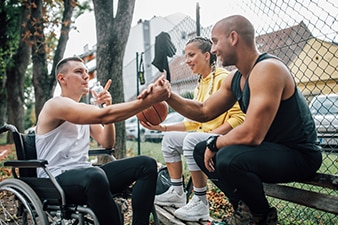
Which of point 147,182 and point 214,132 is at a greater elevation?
point 214,132

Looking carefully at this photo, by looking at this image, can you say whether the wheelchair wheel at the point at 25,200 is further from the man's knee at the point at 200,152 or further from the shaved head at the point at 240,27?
the shaved head at the point at 240,27

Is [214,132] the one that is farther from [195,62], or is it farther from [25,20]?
[25,20]

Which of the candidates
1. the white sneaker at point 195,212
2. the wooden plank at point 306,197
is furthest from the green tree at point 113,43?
the wooden plank at point 306,197

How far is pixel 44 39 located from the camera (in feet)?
34.0

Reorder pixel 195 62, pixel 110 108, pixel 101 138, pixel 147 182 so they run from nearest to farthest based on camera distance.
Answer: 1. pixel 110 108
2. pixel 147 182
3. pixel 101 138
4. pixel 195 62

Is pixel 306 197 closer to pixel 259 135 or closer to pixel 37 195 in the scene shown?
pixel 259 135

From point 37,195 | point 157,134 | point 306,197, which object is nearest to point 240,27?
point 306,197

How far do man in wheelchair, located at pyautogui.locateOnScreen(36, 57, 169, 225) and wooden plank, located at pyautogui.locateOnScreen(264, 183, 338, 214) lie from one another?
902 millimetres

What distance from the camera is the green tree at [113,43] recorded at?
553 centimetres

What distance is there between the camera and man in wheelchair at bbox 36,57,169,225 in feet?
7.07

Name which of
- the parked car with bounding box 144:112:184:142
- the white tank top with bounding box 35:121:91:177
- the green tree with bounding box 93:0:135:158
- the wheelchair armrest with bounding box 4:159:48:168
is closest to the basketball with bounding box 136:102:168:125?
the white tank top with bounding box 35:121:91:177

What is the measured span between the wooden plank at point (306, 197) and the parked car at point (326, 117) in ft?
2.34

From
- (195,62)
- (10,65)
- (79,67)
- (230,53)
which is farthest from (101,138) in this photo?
(10,65)

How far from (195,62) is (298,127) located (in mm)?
1364
